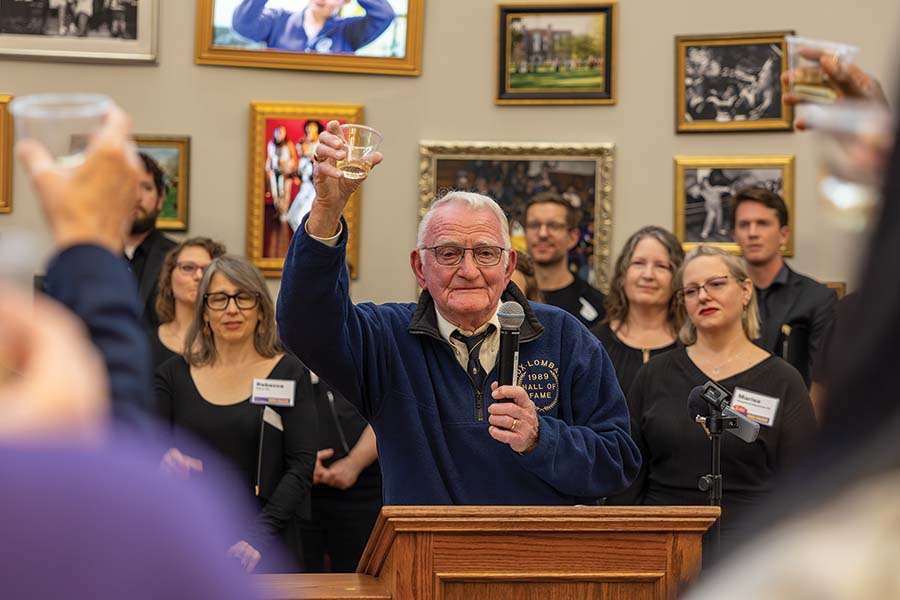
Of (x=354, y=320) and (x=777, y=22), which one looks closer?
(x=354, y=320)

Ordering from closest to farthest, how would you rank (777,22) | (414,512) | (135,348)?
1. (135,348)
2. (414,512)
3. (777,22)

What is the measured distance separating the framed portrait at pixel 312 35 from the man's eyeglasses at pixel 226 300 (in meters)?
2.35

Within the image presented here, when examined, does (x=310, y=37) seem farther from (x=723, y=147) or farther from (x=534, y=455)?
(x=534, y=455)

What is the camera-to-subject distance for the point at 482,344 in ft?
13.4

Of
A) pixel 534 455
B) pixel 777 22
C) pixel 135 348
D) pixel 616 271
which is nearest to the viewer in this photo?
pixel 135 348

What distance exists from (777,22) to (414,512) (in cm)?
554

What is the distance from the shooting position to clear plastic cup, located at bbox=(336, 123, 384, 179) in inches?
144

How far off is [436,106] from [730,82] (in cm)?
182

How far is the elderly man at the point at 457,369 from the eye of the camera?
12.3 ft

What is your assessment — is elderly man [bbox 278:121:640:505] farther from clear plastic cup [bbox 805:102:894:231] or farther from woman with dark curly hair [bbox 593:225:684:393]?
clear plastic cup [bbox 805:102:894:231]

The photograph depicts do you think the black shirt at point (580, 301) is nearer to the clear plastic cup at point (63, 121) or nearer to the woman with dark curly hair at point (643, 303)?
the woman with dark curly hair at point (643, 303)

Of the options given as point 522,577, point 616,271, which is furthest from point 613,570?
point 616,271

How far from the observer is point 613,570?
332 centimetres

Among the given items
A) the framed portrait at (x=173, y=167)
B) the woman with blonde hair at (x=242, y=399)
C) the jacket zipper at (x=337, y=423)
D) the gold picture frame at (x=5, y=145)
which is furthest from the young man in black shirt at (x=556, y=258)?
the gold picture frame at (x=5, y=145)
